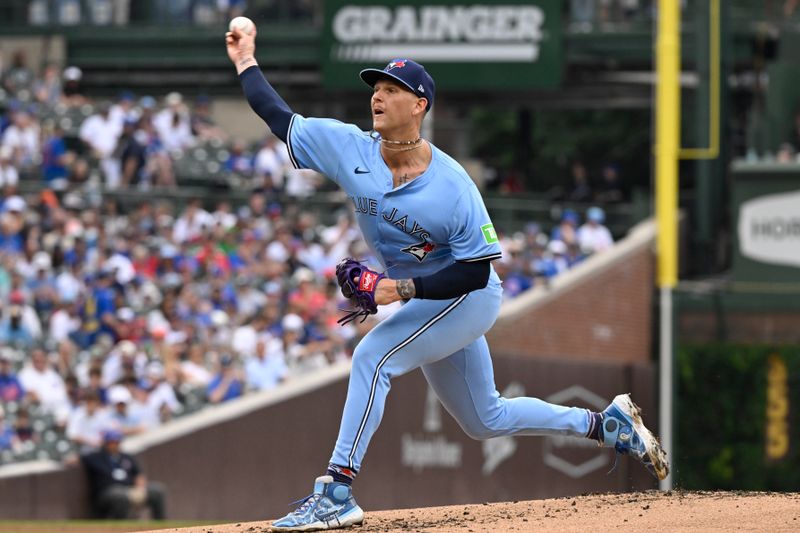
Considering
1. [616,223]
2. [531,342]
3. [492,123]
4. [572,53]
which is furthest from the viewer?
[492,123]

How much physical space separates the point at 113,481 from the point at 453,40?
1269cm

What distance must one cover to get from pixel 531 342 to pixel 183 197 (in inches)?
185

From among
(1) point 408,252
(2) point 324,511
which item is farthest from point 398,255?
(2) point 324,511

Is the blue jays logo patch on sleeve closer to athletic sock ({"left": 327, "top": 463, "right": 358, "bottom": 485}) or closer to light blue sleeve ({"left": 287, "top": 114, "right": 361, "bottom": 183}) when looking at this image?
light blue sleeve ({"left": 287, "top": 114, "right": 361, "bottom": 183})

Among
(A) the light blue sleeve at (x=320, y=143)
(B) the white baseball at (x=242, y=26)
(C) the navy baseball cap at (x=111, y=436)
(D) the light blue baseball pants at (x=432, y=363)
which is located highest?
(B) the white baseball at (x=242, y=26)

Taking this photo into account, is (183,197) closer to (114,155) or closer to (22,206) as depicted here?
(114,155)

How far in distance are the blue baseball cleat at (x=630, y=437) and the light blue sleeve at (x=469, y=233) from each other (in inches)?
50.6

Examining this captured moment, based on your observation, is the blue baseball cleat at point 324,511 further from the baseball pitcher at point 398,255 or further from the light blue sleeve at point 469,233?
the light blue sleeve at point 469,233

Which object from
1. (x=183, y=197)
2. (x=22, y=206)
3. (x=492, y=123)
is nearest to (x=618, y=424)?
(x=22, y=206)

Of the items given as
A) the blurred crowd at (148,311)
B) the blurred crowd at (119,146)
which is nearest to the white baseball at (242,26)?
the blurred crowd at (148,311)

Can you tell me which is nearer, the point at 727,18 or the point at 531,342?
the point at 531,342

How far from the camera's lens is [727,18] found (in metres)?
21.2

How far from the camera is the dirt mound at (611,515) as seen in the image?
6891 millimetres

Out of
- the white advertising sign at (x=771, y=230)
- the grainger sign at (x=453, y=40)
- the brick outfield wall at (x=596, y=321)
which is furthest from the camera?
the grainger sign at (x=453, y=40)
